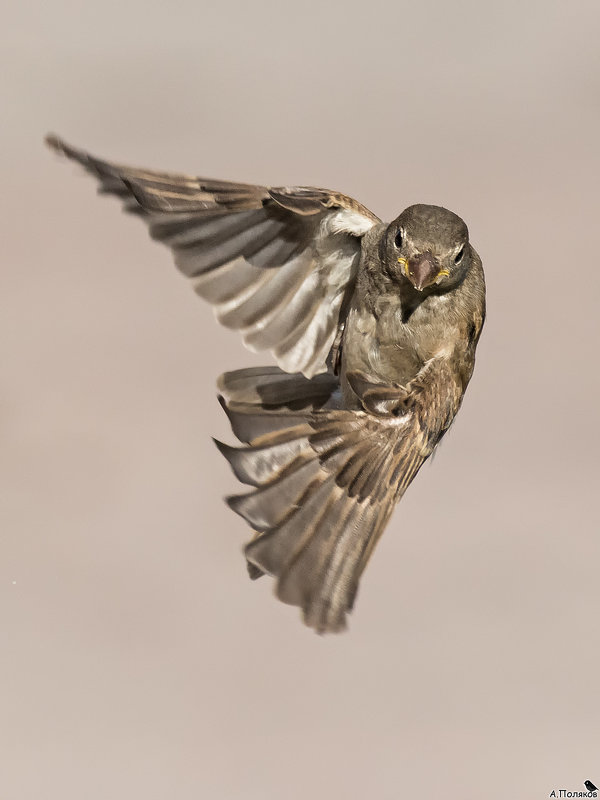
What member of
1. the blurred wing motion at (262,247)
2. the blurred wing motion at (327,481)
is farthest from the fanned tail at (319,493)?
the blurred wing motion at (262,247)

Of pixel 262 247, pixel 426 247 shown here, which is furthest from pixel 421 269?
pixel 262 247

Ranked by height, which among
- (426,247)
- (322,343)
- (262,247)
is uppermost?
(262,247)

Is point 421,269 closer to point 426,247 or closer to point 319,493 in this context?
point 426,247

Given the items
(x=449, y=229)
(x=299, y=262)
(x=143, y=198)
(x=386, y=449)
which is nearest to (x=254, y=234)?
(x=299, y=262)

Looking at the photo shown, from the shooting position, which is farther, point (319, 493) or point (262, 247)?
point (262, 247)

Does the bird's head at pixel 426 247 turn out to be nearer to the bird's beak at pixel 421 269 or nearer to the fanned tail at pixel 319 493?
the bird's beak at pixel 421 269

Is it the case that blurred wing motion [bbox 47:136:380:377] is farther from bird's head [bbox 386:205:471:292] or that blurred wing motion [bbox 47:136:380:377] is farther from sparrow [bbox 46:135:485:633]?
bird's head [bbox 386:205:471:292]

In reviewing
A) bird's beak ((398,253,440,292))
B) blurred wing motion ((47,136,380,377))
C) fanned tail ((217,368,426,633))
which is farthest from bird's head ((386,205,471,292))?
fanned tail ((217,368,426,633))
